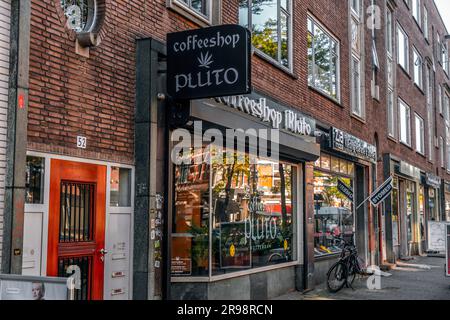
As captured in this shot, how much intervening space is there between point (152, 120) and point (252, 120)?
2998 millimetres

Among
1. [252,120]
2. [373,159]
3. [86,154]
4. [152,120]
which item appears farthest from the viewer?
[373,159]

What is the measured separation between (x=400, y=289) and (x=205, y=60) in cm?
799

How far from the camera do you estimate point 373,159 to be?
18.3 m

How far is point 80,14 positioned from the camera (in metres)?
7.37

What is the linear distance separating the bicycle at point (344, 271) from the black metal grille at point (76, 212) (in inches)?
264

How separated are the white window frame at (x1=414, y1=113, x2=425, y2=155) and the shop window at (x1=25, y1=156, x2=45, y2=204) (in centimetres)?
2182

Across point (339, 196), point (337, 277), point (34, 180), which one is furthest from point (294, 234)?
point (34, 180)

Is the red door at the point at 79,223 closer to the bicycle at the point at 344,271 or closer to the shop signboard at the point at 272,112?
the shop signboard at the point at 272,112

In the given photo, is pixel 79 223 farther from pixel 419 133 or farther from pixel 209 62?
pixel 419 133

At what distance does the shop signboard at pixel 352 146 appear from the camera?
14734 millimetres

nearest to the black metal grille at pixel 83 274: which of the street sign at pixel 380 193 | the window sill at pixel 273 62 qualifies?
the window sill at pixel 273 62

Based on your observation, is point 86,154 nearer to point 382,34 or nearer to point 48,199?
point 48,199

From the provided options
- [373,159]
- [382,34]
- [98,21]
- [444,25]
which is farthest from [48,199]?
[444,25]

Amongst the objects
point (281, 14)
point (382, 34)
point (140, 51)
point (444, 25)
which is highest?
point (444, 25)
